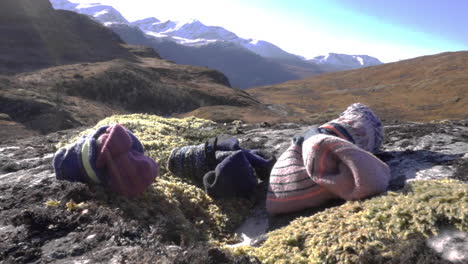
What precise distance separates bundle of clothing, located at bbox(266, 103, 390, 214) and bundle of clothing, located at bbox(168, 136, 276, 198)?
49cm

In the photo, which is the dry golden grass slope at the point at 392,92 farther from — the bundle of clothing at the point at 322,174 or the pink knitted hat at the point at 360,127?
the bundle of clothing at the point at 322,174

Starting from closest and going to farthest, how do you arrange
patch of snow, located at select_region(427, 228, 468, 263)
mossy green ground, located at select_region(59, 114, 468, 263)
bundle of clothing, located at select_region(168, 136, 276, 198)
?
patch of snow, located at select_region(427, 228, 468, 263) → mossy green ground, located at select_region(59, 114, 468, 263) → bundle of clothing, located at select_region(168, 136, 276, 198)

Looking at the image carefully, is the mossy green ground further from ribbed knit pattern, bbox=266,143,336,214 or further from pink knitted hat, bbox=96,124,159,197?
ribbed knit pattern, bbox=266,143,336,214

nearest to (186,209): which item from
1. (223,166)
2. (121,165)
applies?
(223,166)

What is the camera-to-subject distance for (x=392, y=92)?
6444cm

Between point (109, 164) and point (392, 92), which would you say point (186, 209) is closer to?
point (109, 164)

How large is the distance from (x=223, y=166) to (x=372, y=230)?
2116mm

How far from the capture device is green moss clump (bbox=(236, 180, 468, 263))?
2334 millimetres

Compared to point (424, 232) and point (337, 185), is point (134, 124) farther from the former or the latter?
point (424, 232)

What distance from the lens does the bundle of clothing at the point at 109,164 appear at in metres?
3.58

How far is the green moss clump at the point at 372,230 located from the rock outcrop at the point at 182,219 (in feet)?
0.03

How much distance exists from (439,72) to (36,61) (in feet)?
231

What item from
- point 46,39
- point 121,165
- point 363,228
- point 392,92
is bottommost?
point 392,92

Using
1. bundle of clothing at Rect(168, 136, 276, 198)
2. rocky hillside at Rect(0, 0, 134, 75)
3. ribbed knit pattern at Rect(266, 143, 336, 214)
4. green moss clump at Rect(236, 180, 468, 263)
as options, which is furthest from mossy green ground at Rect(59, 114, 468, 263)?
rocky hillside at Rect(0, 0, 134, 75)
